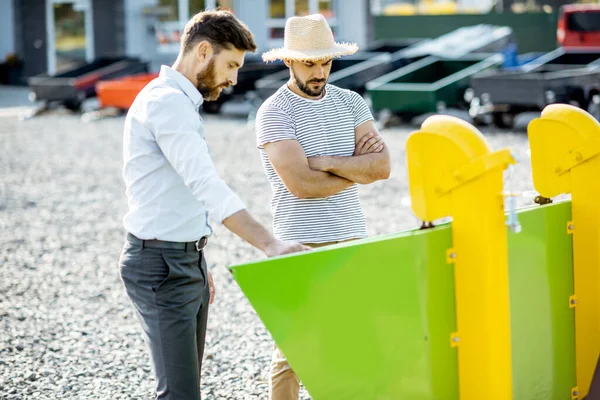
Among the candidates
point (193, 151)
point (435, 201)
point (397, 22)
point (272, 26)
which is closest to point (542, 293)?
point (435, 201)

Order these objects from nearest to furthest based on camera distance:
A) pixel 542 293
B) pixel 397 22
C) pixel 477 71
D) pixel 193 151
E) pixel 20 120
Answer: pixel 193 151
pixel 542 293
pixel 477 71
pixel 20 120
pixel 397 22

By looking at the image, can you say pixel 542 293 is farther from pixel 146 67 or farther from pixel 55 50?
pixel 55 50

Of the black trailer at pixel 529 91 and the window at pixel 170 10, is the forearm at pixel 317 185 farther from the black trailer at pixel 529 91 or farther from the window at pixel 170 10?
the window at pixel 170 10

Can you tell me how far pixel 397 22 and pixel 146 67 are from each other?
33.9ft

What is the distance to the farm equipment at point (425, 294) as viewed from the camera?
2705 mm

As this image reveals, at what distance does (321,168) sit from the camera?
130 inches

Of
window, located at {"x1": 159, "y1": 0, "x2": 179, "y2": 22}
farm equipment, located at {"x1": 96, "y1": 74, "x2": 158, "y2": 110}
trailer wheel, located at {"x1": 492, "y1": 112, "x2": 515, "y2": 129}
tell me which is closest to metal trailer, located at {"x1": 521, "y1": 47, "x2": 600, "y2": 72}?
trailer wheel, located at {"x1": 492, "y1": 112, "x2": 515, "y2": 129}

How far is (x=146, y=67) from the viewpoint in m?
19.3

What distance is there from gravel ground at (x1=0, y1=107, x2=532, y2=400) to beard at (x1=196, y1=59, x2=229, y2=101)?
0.67 meters

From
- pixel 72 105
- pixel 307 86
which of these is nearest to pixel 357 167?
pixel 307 86

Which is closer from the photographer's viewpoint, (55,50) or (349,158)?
(349,158)

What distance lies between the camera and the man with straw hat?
10.8ft

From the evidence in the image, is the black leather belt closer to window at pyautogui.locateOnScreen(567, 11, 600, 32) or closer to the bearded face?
the bearded face

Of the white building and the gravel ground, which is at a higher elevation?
the white building
